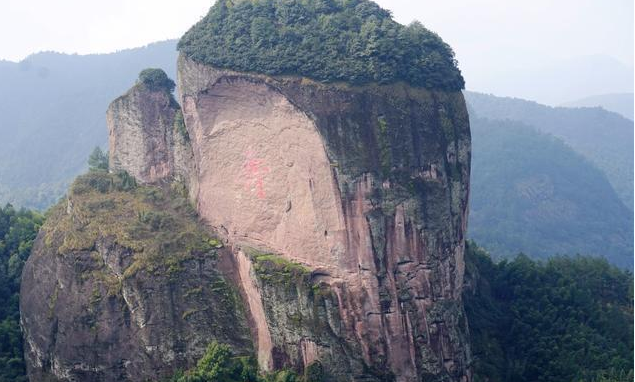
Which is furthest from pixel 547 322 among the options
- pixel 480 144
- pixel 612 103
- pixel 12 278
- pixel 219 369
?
pixel 612 103

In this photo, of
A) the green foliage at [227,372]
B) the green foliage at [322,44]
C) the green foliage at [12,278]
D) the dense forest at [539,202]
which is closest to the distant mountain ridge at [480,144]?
the dense forest at [539,202]

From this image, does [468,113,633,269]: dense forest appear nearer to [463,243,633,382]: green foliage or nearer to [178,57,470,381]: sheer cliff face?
[463,243,633,382]: green foliage

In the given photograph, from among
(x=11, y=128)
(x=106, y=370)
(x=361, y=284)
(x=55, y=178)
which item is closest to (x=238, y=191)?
(x=361, y=284)

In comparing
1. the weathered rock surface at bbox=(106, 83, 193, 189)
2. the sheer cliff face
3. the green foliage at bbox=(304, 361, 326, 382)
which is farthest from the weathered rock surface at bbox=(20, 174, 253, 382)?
the weathered rock surface at bbox=(106, 83, 193, 189)

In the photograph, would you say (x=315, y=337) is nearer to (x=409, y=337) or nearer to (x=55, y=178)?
(x=409, y=337)

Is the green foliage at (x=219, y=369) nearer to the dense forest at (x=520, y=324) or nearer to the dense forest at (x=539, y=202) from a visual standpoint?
the dense forest at (x=520, y=324)

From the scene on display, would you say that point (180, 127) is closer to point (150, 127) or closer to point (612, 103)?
point (150, 127)

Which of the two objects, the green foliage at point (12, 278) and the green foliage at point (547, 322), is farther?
the green foliage at point (547, 322)
